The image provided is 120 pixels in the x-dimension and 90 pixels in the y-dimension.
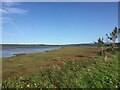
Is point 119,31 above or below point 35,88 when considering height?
above

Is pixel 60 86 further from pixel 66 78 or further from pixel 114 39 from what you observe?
pixel 114 39

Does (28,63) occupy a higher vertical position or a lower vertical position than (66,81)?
lower

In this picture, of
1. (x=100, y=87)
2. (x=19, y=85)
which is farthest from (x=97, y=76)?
(x=19, y=85)

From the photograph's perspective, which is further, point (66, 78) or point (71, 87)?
point (66, 78)

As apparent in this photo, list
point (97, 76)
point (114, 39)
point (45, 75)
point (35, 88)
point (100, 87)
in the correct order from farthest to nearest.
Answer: point (114, 39) → point (97, 76) → point (45, 75) → point (100, 87) → point (35, 88)

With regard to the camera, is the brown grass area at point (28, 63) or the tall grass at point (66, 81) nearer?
the tall grass at point (66, 81)

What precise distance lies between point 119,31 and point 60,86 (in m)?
61.9

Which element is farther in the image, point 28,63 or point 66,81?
point 28,63

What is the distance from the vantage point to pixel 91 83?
18047 mm

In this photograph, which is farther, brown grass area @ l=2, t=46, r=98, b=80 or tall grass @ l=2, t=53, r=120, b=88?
brown grass area @ l=2, t=46, r=98, b=80

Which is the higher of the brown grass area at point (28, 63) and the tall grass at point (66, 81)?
the tall grass at point (66, 81)

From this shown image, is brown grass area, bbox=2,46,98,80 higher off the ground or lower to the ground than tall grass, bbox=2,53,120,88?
lower

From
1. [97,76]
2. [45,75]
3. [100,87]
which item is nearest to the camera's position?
[100,87]

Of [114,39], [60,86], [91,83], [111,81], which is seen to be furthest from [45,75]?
[114,39]
